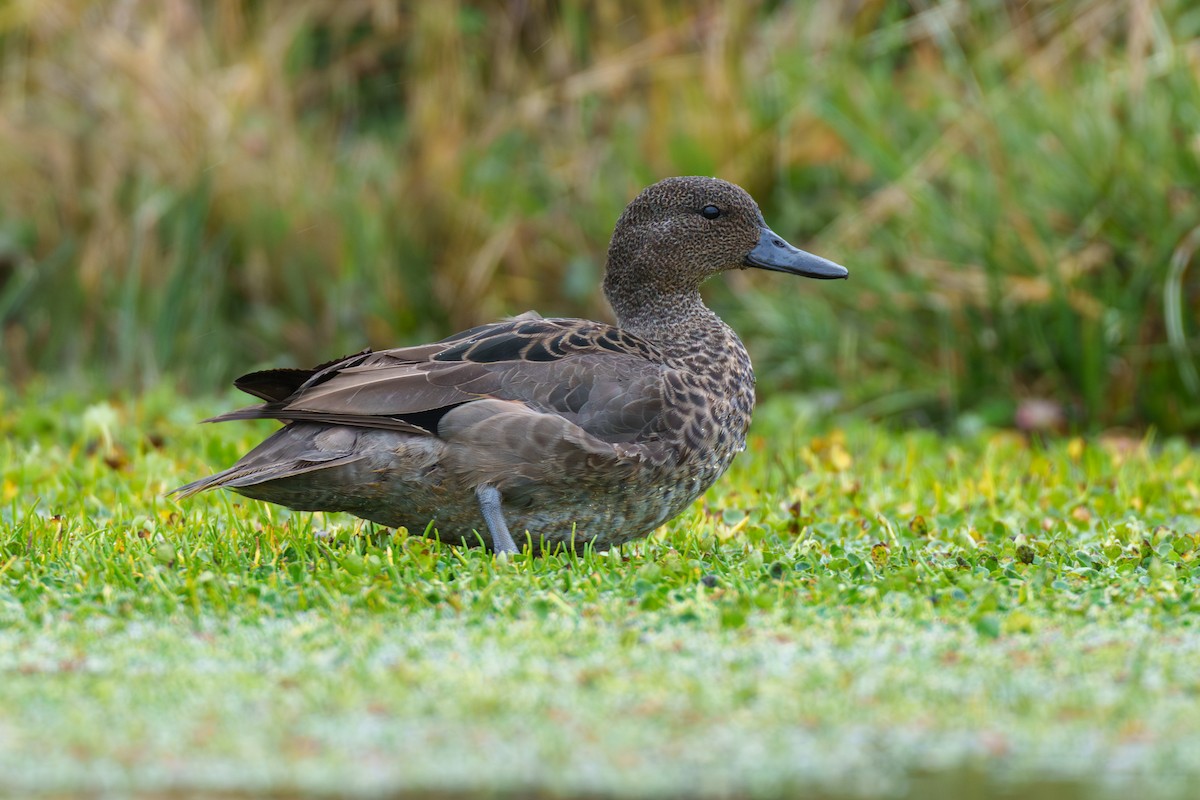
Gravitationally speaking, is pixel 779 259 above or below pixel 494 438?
above

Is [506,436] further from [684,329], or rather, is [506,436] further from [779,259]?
[779,259]

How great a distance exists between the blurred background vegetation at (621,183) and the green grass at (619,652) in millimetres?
2343

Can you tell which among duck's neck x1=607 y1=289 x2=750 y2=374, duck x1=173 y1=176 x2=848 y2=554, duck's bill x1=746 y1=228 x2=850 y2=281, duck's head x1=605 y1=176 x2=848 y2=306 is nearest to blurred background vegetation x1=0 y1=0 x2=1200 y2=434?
duck's bill x1=746 y1=228 x2=850 y2=281

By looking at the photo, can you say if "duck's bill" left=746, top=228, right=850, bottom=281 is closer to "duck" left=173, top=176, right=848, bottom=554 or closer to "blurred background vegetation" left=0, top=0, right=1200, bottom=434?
"duck" left=173, top=176, right=848, bottom=554

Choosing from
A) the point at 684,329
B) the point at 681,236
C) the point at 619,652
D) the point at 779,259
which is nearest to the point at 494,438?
Result: the point at 684,329

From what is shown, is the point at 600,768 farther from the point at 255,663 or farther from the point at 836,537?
the point at 836,537

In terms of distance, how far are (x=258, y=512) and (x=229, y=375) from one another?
12.4 feet

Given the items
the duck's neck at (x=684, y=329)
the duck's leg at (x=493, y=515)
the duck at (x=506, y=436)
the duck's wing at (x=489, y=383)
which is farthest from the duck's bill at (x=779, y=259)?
the duck's leg at (x=493, y=515)

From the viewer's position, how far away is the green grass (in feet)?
9.86

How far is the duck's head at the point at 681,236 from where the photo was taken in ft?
17.8

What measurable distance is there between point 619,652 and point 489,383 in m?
1.26

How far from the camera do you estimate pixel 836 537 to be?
4938 millimetres

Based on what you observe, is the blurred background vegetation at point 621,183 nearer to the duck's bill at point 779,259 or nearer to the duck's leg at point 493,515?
the duck's bill at point 779,259

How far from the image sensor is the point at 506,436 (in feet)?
15.0
